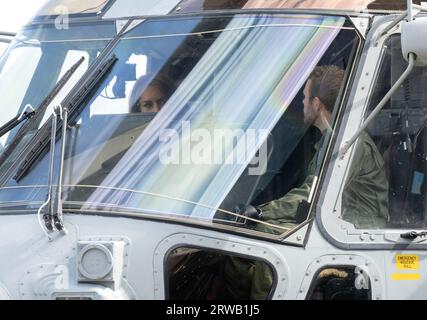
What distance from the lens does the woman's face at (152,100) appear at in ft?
15.8

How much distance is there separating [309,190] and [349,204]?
201 mm

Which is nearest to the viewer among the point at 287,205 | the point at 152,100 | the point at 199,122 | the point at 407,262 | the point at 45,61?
the point at 407,262

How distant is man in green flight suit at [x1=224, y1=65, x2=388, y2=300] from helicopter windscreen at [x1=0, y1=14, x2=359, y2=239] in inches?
1.4

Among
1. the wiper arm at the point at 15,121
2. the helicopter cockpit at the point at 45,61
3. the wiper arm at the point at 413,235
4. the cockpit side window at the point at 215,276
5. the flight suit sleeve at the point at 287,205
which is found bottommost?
the cockpit side window at the point at 215,276

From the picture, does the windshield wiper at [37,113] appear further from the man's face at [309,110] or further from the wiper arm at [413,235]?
the wiper arm at [413,235]

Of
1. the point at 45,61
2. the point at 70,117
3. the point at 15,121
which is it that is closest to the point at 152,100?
the point at 70,117

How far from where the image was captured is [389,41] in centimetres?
483

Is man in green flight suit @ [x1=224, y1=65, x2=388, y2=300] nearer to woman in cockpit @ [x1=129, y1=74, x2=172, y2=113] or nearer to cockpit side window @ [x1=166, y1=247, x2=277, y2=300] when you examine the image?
cockpit side window @ [x1=166, y1=247, x2=277, y2=300]

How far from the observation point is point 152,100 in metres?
4.85

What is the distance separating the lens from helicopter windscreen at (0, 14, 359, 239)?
463 centimetres

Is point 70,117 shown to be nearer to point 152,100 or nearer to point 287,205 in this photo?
point 152,100

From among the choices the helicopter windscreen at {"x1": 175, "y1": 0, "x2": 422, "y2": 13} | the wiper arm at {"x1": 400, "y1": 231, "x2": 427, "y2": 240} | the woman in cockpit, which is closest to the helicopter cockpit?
the woman in cockpit

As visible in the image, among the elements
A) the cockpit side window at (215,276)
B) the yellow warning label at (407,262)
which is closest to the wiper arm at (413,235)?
the yellow warning label at (407,262)

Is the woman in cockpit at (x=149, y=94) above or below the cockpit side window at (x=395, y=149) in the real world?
above
